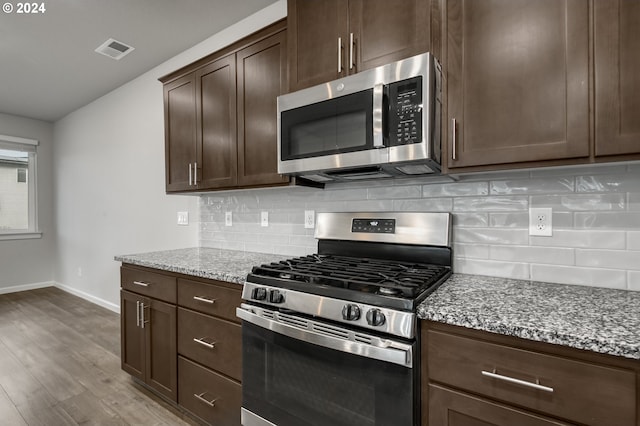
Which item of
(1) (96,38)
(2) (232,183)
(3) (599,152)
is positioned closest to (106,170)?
(1) (96,38)

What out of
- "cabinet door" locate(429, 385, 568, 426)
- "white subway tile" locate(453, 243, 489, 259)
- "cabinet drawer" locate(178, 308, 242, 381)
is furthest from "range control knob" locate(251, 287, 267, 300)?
"white subway tile" locate(453, 243, 489, 259)

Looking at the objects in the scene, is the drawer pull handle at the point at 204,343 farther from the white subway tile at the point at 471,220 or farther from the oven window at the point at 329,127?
the white subway tile at the point at 471,220

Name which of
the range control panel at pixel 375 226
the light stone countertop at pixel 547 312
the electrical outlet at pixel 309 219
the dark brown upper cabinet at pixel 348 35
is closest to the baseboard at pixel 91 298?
the electrical outlet at pixel 309 219

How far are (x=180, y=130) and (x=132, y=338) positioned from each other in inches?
60.8

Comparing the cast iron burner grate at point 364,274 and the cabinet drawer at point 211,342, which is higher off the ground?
the cast iron burner grate at point 364,274

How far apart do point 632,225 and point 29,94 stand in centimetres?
585

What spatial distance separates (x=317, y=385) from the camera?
1.28m

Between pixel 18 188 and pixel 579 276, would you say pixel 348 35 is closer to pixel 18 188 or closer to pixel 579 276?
pixel 579 276

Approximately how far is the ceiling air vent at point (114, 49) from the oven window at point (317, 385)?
9.17 ft

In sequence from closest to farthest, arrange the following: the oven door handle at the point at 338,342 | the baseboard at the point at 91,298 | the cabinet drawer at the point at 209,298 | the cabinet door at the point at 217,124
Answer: the oven door handle at the point at 338,342, the cabinet drawer at the point at 209,298, the cabinet door at the point at 217,124, the baseboard at the point at 91,298

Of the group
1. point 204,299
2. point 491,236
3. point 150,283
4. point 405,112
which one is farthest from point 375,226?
point 150,283

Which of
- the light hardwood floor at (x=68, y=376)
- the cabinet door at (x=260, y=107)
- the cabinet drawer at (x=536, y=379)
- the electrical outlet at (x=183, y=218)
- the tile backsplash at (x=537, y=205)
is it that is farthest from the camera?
the electrical outlet at (x=183, y=218)

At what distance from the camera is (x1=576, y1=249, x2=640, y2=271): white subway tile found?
125cm

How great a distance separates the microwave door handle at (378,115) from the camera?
54.2 inches
